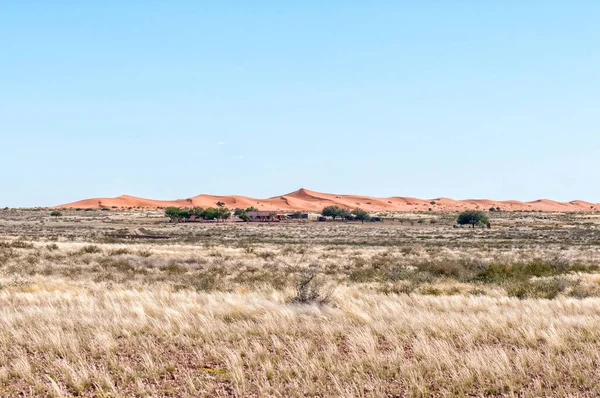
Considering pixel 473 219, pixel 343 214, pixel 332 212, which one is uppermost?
pixel 332 212

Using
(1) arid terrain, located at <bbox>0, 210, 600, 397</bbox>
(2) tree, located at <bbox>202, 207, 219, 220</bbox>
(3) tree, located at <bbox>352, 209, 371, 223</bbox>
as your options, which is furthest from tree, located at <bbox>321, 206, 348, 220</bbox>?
(1) arid terrain, located at <bbox>0, 210, 600, 397</bbox>

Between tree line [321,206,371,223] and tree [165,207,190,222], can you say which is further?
tree line [321,206,371,223]

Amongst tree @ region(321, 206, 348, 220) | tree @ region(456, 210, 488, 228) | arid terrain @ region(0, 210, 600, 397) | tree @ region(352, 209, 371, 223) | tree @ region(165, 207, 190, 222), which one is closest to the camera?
arid terrain @ region(0, 210, 600, 397)

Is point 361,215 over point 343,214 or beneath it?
beneath

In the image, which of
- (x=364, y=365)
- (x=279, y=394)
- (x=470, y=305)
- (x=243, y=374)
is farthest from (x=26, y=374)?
(x=470, y=305)

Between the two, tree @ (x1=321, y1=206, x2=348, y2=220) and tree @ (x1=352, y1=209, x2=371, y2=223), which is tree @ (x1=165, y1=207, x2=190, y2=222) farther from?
tree @ (x1=352, y1=209, x2=371, y2=223)

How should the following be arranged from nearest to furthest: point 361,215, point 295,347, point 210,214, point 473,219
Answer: point 295,347, point 473,219, point 210,214, point 361,215

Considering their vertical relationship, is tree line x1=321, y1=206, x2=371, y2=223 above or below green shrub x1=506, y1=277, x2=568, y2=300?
above

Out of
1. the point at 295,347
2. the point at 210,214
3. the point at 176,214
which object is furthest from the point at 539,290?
the point at 176,214

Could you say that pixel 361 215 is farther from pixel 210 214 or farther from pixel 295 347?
pixel 295 347

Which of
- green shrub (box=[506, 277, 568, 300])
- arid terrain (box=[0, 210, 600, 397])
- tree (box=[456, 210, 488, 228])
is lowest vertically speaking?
green shrub (box=[506, 277, 568, 300])

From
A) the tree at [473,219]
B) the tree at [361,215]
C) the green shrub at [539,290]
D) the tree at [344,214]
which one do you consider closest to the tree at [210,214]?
the tree at [344,214]

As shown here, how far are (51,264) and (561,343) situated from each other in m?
26.3

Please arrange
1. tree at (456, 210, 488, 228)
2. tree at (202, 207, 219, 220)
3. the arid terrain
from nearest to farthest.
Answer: the arid terrain → tree at (456, 210, 488, 228) → tree at (202, 207, 219, 220)
